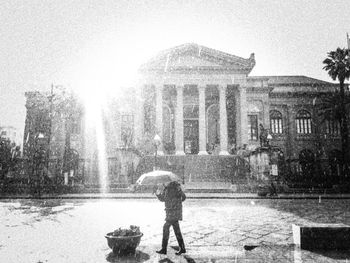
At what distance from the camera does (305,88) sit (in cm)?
4056

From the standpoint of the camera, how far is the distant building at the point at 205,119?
31306 millimetres

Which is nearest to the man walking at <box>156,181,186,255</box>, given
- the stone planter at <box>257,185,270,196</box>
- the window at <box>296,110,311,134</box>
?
the stone planter at <box>257,185,270,196</box>

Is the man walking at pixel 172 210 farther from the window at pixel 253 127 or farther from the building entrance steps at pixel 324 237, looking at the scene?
the window at pixel 253 127

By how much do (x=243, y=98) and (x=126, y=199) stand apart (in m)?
18.5

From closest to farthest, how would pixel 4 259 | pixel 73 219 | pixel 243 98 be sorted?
pixel 4 259 → pixel 73 219 → pixel 243 98

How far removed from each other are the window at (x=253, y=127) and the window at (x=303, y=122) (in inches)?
248

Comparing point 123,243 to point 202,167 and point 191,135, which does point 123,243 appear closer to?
point 202,167

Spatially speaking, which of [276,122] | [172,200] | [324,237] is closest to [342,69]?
[276,122]

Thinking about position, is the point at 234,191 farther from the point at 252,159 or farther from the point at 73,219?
the point at 73,219

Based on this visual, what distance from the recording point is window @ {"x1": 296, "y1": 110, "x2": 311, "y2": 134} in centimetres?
3941

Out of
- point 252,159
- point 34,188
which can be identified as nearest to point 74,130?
point 34,188

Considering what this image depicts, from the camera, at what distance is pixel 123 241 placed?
600cm

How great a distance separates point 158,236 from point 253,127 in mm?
30485

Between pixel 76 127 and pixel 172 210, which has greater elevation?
pixel 76 127
